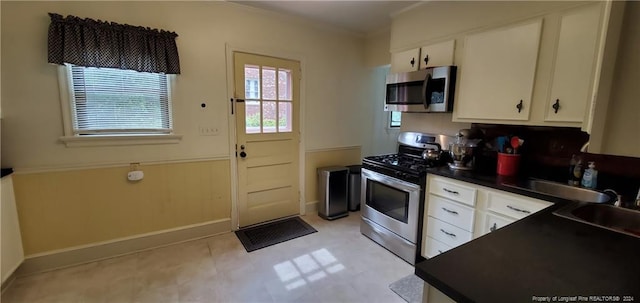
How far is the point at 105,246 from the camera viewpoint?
8.17 ft

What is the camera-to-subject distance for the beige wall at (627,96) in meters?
0.66

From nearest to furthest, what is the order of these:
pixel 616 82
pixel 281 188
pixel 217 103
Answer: pixel 616 82 < pixel 217 103 < pixel 281 188

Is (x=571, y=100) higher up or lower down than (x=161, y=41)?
lower down

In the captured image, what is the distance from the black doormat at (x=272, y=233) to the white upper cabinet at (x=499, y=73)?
2090mm

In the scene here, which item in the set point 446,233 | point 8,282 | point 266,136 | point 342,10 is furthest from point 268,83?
point 8,282

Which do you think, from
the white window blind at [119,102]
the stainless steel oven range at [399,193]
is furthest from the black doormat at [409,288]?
the white window blind at [119,102]

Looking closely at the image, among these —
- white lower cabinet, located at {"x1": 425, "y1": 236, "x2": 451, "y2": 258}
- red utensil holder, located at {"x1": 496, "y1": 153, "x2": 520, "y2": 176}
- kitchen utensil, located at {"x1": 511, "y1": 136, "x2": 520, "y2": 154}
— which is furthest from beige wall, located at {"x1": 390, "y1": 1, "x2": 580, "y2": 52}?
white lower cabinet, located at {"x1": 425, "y1": 236, "x2": 451, "y2": 258}

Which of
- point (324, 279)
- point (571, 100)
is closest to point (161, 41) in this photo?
point (324, 279)

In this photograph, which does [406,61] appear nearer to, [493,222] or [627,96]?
[493,222]

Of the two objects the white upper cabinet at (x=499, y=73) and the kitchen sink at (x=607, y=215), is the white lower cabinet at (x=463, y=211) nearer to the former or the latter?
the kitchen sink at (x=607, y=215)

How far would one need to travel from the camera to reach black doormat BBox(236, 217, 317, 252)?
2848 millimetres

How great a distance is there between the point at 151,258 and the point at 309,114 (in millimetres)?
2295

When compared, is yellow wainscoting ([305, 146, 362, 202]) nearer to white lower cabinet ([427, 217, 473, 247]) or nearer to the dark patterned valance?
white lower cabinet ([427, 217, 473, 247])

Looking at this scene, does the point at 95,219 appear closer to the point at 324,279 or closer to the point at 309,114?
the point at 324,279
